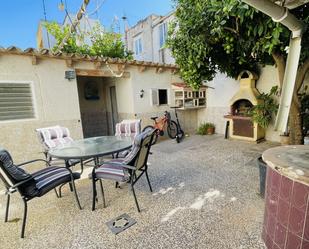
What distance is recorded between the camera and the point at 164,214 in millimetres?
2340

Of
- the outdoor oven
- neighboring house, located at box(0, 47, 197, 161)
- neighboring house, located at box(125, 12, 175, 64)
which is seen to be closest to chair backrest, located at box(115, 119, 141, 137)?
neighboring house, located at box(0, 47, 197, 161)

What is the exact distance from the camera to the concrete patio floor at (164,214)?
192 cm

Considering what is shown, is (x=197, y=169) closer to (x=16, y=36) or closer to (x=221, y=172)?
(x=221, y=172)

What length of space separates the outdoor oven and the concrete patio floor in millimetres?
2217

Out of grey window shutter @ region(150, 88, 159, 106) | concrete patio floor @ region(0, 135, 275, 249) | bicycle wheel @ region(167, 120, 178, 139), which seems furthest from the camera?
bicycle wheel @ region(167, 120, 178, 139)

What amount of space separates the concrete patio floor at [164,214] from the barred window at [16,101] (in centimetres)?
211

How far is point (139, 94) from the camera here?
20.0 ft

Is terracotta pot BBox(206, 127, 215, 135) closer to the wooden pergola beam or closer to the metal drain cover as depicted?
the wooden pergola beam

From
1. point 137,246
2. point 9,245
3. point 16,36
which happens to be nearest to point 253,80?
point 137,246

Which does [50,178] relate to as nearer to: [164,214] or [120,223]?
[120,223]

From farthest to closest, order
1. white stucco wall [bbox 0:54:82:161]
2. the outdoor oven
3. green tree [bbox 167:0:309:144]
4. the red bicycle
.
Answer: the red bicycle
the outdoor oven
white stucco wall [bbox 0:54:82:161]
green tree [bbox 167:0:309:144]

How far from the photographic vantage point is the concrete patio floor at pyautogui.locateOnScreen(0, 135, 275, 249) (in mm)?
1916

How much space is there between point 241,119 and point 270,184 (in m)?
4.54

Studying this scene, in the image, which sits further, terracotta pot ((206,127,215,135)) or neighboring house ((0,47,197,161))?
terracotta pot ((206,127,215,135))
